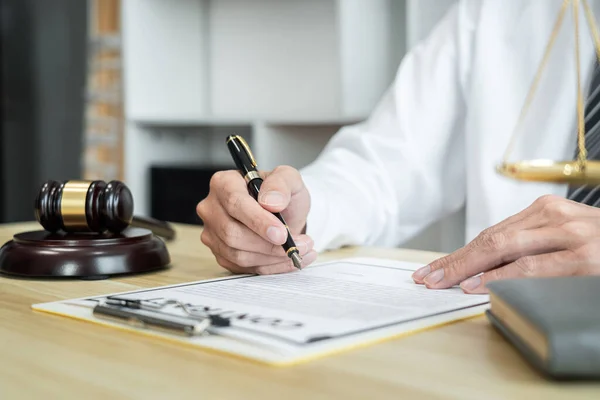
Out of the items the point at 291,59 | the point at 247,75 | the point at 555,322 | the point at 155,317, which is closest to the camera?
the point at 555,322

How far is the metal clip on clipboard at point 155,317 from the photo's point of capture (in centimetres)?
53

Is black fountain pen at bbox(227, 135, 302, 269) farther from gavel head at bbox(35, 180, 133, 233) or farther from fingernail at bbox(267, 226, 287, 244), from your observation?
gavel head at bbox(35, 180, 133, 233)

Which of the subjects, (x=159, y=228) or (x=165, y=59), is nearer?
(x=159, y=228)

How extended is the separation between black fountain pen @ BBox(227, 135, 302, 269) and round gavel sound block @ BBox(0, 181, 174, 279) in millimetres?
135

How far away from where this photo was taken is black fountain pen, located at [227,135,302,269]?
785 mm

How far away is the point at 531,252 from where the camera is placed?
685 millimetres

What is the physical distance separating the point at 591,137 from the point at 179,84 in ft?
6.35

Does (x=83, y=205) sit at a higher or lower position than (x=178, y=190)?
higher

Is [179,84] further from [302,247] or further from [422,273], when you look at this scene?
[422,273]

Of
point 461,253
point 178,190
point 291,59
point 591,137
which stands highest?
point 291,59

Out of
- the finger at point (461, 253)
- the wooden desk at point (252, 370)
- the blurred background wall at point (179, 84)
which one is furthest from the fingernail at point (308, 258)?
the blurred background wall at point (179, 84)

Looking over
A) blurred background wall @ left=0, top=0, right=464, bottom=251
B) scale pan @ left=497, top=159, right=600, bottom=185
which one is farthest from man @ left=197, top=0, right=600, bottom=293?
blurred background wall @ left=0, top=0, right=464, bottom=251

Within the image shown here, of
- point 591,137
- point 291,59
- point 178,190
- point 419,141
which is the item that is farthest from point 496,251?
point 291,59

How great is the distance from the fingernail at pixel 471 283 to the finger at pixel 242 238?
0.70 ft
